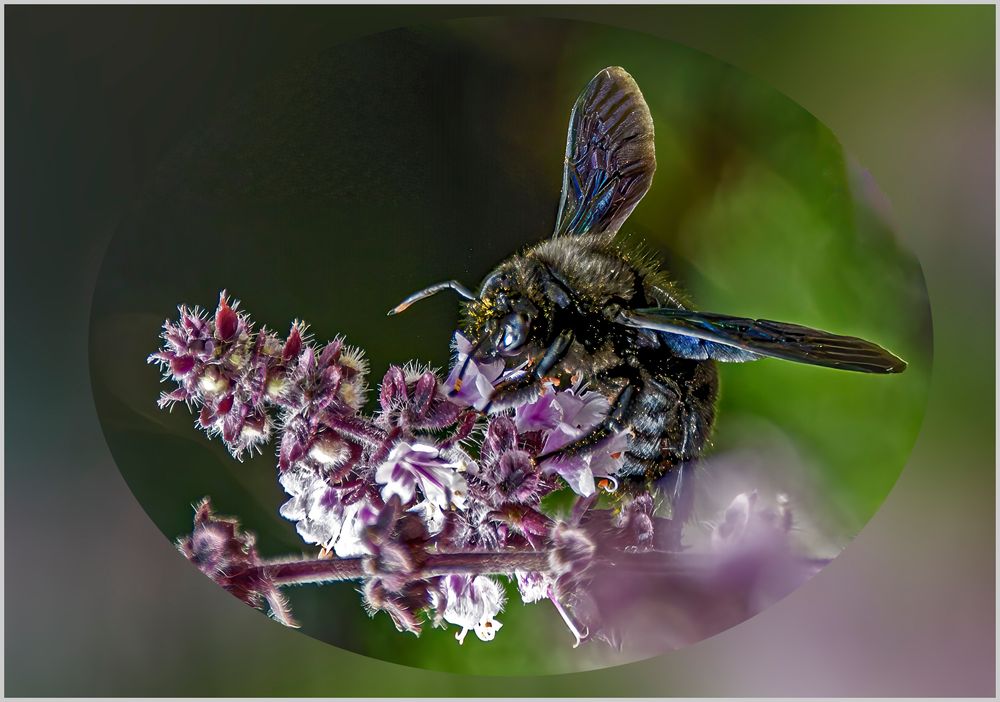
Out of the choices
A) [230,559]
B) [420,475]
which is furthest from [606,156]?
[230,559]

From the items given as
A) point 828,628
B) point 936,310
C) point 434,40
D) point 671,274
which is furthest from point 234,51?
point 828,628

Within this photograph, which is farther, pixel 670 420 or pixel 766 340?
pixel 670 420

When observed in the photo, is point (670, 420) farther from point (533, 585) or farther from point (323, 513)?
point (323, 513)

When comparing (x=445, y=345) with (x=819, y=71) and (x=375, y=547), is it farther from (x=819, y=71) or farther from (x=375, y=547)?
(x=819, y=71)

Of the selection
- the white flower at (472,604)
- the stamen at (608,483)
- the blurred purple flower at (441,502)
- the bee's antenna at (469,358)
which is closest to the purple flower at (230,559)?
the blurred purple flower at (441,502)

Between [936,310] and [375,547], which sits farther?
[936,310]

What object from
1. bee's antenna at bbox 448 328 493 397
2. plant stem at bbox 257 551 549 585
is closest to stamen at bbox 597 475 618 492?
plant stem at bbox 257 551 549 585
